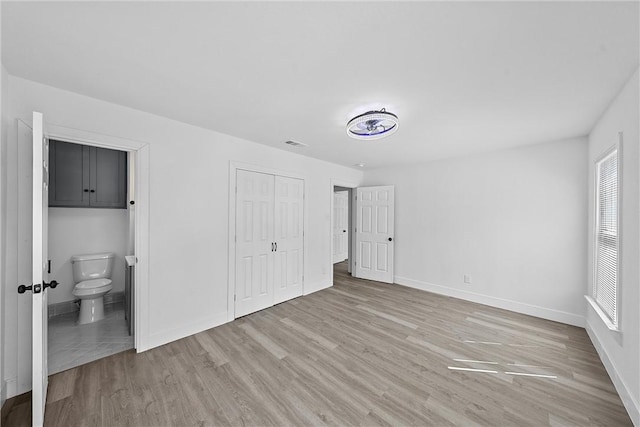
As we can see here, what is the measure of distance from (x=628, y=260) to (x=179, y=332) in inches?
157

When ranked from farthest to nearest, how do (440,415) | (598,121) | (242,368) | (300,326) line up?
(300,326) → (598,121) → (242,368) → (440,415)

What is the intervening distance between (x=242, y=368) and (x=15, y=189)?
2249 millimetres

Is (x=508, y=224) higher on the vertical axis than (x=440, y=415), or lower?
higher

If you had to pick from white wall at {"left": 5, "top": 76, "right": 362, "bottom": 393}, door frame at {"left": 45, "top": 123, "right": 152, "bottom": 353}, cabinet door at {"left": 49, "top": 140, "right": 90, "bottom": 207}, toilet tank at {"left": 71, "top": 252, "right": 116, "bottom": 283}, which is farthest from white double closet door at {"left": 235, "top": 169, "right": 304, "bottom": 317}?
cabinet door at {"left": 49, "top": 140, "right": 90, "bottom": 207}

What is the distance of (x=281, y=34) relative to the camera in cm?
132

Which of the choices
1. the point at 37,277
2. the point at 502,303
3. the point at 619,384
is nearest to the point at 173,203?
the point at 37,277

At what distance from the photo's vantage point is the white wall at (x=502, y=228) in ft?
10.2

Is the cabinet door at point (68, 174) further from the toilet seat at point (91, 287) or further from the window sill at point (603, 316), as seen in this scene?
the window sill at point (603, 316)

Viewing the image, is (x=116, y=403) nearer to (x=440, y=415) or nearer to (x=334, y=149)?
(x=440, y=415)

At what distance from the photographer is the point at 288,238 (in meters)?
3.88

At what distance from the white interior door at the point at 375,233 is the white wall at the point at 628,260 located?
2.98 m

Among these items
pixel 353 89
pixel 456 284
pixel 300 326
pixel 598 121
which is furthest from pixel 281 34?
pixel 456 284

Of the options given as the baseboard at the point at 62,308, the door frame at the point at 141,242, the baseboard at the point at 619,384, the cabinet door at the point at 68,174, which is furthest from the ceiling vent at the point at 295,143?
the baseboard at the point at 619,384

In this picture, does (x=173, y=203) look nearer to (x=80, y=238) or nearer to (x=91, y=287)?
(x=91, y=287)
